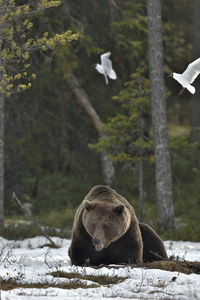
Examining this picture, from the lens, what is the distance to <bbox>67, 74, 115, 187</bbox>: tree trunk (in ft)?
55.9

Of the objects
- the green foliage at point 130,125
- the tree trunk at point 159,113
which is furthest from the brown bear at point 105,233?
the green foliage at point 130,125

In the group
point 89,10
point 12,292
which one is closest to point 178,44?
point 89,10

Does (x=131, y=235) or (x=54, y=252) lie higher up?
(x=131, y=235)

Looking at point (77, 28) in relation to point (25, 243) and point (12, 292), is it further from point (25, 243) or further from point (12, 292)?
point (12, 292)

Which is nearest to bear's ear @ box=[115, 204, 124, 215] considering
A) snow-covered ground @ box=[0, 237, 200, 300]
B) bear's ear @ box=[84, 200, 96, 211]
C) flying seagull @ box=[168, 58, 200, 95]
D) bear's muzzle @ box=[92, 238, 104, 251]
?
bear's ear @ box=[84, 200, 96, 211]

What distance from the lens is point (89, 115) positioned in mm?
17156

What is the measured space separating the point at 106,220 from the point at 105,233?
18cm

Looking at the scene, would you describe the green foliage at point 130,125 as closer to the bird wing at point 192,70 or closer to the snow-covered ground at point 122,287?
the bird wing at point 192,70

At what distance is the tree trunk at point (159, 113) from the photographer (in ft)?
42.0

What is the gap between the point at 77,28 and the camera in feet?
52.0

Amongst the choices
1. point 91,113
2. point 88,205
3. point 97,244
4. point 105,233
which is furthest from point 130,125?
point 97,244

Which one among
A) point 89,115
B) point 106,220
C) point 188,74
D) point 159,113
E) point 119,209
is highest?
point 188,74

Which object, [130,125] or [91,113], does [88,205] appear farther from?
[91,113]

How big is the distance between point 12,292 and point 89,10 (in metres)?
13.8
